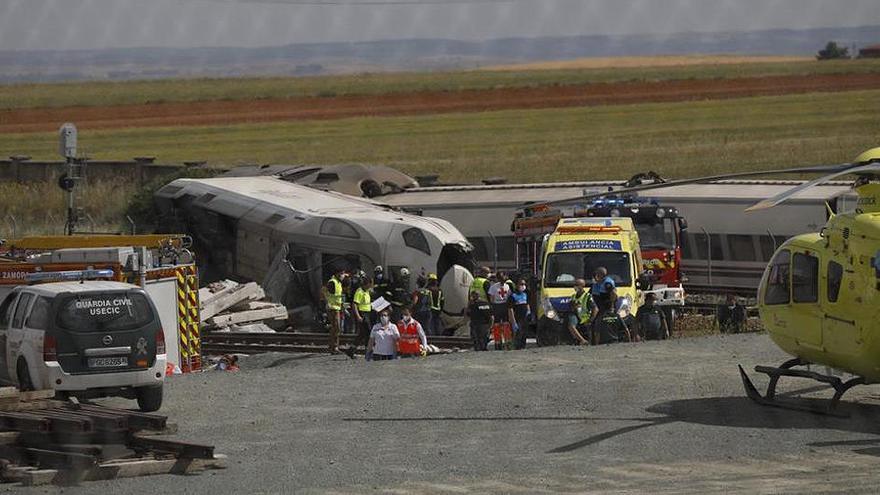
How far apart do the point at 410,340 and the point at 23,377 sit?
6.72 m

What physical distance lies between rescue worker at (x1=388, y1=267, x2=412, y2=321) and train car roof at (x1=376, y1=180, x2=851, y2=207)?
187 inches

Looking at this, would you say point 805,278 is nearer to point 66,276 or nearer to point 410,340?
point 410,340

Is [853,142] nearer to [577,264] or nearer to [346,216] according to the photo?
[346,216]

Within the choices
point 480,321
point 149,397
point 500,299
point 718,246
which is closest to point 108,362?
point 149,397

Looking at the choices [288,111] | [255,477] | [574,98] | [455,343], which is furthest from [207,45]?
[574,98]

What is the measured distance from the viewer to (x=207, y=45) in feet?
30.0

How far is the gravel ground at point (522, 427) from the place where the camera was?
13.5m

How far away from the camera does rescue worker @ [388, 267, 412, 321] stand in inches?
1128

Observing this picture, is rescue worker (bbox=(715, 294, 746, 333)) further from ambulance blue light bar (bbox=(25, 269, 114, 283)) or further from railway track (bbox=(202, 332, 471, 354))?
ambulance blue light bar (bbox=(25, 269, 114, 283))

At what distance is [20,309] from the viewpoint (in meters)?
18.2

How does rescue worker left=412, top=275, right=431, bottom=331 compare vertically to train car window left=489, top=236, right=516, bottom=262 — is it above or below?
below

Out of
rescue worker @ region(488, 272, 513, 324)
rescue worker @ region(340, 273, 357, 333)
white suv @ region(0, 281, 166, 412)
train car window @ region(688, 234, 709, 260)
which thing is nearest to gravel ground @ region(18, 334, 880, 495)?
white suv @ region(0, 281, 166, 412)

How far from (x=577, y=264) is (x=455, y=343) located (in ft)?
8.41

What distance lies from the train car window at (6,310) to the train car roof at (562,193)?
17.6 meters
